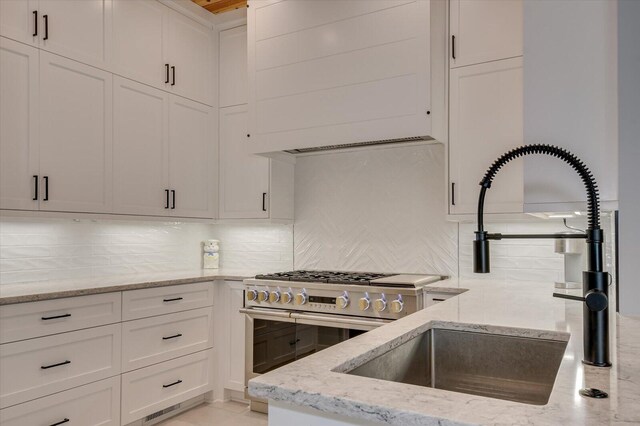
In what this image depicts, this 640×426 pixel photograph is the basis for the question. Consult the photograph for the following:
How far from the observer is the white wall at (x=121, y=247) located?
2762 mm

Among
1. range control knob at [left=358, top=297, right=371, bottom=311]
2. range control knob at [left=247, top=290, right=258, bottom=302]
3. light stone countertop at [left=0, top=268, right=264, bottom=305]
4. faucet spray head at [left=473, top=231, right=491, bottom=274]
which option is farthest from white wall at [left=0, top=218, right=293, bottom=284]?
faucet spray head at [left=473, top=231, right=491, bottom=274]

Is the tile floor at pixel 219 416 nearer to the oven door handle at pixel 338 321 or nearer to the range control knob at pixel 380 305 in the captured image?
the oven door handle at pixel 338 321

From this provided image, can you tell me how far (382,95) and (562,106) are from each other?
1.50 m

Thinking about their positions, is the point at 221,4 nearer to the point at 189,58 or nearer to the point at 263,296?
the point at 189,58

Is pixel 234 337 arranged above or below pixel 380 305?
below

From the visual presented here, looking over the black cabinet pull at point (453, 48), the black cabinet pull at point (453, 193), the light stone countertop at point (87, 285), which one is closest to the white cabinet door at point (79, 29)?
the light stone countertop at point (87, 285)

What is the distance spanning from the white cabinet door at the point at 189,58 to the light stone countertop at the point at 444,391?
2.66 meters

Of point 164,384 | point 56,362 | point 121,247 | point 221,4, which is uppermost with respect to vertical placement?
point 221,4

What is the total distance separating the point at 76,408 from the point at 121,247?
118 cm

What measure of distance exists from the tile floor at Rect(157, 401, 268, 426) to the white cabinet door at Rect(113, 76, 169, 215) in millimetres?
1334

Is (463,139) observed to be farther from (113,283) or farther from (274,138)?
(113,283)

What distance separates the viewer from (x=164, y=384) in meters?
2.93

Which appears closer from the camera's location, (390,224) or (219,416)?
(219,416)

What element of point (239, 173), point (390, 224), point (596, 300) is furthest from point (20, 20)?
point (596, 300)
